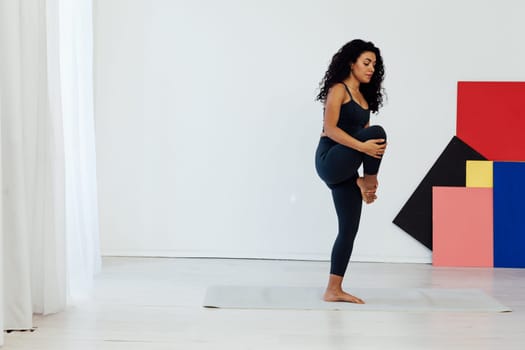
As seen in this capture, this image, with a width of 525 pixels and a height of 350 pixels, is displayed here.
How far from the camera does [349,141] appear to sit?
300 centimetres

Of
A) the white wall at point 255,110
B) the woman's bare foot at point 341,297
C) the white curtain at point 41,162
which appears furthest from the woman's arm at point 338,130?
the white wall at point 255,110

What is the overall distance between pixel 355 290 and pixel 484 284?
778 mm

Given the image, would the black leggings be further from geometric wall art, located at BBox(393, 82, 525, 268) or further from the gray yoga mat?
geometric wall art, located at BBox(393, 82, 525, 268)

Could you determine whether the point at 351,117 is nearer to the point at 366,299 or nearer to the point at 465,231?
the point at 366,299

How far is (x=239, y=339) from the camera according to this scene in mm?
2529

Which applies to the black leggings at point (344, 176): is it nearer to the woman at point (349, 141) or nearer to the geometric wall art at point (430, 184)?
the woman at point (349, 141)

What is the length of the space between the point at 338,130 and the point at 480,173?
5.66 ft

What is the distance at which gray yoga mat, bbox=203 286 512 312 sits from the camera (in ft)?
10.1

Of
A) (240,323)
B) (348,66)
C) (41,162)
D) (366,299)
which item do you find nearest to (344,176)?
(348,66)

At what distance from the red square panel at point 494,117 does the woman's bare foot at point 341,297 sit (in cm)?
170

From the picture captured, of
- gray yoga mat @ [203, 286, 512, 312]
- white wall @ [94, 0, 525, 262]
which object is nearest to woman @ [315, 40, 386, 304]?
gray yoga mat @ [203, 286, 512, 312]

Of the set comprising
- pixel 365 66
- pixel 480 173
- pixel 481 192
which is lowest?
pixel 481 192

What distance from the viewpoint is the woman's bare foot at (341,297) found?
315 centimetres

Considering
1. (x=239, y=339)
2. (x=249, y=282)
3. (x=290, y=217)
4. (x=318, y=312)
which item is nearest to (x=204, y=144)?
(x=290, y=217)
